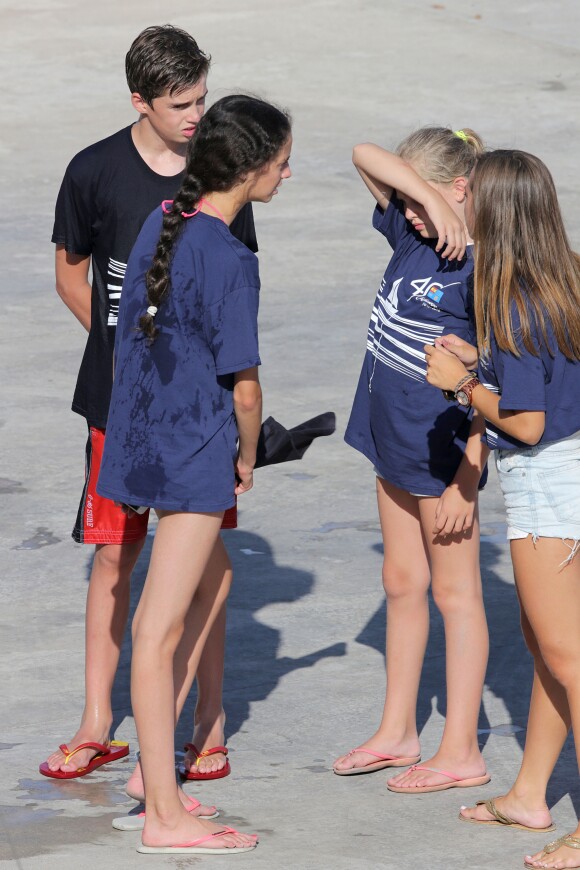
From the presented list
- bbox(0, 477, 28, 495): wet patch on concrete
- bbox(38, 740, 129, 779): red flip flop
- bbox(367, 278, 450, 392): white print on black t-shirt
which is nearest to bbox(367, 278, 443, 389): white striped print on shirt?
bbox(367, 278, 450, 392): white print on black t-shirt

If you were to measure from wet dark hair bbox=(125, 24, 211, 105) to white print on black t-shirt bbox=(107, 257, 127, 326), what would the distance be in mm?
484

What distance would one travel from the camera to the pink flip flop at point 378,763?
4.22m

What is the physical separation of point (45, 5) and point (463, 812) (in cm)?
1440

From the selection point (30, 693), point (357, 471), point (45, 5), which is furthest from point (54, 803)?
point (45, 5)

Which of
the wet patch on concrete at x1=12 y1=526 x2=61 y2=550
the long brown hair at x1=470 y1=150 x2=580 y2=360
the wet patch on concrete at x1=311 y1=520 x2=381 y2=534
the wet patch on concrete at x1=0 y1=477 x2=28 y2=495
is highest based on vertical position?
the long brown hair at x1=470 y1=150 x2=580 y2=360

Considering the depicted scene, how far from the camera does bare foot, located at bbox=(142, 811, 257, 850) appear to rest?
3688mm

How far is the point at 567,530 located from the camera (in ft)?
12.0

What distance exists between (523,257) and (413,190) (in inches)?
21.4

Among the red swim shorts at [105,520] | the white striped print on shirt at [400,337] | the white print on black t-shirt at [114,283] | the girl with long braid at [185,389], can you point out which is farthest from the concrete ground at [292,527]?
the white print on black t-shirt at [114,283]

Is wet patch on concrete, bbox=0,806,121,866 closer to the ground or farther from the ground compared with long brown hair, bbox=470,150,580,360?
closer to the ground

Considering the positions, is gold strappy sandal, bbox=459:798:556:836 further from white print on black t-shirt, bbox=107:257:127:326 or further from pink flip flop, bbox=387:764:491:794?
white print on black t-shirt, bbox=107:257:127:326

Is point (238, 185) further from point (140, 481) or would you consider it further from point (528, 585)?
A: point (528, 585)

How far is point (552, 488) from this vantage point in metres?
3.66

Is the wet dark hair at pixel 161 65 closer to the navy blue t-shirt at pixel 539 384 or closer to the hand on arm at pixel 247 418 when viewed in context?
the hand on arm at pixel 247 418
